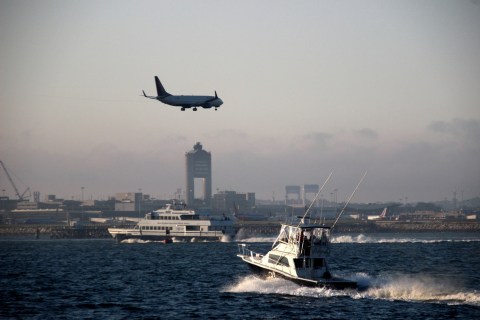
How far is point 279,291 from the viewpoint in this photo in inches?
2635

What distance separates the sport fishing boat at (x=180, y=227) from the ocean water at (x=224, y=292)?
55.6 metres

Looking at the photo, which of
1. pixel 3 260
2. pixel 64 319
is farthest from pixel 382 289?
pixel 3 260

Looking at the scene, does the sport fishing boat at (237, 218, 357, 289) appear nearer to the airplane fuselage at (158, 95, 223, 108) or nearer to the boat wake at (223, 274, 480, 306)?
the boat wake at (223, 274, 480, 306)

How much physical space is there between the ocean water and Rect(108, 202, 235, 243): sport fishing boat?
55.6m

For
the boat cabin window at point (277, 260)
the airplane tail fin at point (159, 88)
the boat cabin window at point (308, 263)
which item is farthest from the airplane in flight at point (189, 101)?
the boat cabin window at point (308, 263)

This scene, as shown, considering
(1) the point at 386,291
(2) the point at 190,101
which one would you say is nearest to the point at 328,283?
(1) the point at 386,291

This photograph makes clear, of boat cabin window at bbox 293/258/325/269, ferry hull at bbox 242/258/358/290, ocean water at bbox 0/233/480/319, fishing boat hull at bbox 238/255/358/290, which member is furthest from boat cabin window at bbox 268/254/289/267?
boat cabin window at bbox 293/258/325/269

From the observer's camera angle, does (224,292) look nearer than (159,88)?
Yes

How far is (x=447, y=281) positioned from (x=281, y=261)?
1749 centimetres

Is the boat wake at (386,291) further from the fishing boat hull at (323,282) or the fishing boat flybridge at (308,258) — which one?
the fishing boat flybridge at (308,258)

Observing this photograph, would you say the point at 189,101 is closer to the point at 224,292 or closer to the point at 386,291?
the point at 224,292

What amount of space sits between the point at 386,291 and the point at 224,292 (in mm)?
13838

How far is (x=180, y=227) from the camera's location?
165375 millimetres

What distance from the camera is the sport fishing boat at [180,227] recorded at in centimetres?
16525
